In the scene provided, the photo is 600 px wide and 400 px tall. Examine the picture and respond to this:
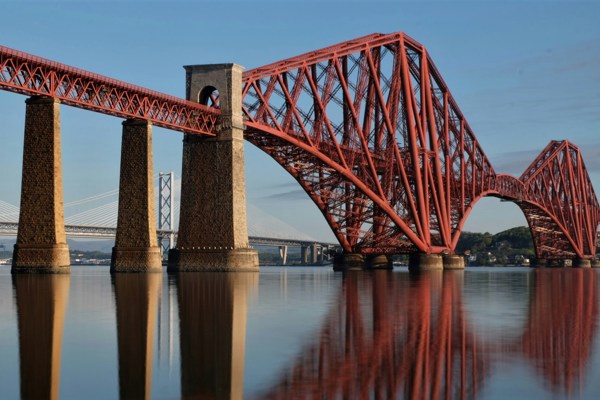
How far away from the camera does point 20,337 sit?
20562mm

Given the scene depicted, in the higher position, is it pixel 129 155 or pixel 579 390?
pixel 129 155

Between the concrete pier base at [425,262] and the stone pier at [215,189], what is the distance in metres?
32.0

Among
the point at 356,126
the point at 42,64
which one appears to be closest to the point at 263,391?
the point at 42,64

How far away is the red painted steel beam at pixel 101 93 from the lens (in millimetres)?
56188

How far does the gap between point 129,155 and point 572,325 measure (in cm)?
4691

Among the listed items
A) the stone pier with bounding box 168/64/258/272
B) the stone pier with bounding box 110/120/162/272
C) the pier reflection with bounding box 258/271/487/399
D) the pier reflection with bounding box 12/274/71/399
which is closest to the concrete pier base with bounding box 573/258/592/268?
the stone pier with bounding box 168/64/258/272

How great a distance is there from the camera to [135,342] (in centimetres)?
Result: 1997

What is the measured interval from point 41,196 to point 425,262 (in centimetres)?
5256

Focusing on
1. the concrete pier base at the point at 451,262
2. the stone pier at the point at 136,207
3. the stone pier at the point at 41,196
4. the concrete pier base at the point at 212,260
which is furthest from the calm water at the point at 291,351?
the concrete pier base at the point at 451,262

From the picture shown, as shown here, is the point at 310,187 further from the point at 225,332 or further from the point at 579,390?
the point at 579,390

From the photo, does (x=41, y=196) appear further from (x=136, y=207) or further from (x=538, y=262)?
(x=538, y=262)

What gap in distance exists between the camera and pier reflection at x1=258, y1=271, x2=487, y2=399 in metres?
14.6

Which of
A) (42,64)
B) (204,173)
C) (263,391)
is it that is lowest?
(263,391)

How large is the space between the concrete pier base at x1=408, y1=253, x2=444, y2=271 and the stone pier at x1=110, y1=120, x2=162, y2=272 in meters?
40.7
